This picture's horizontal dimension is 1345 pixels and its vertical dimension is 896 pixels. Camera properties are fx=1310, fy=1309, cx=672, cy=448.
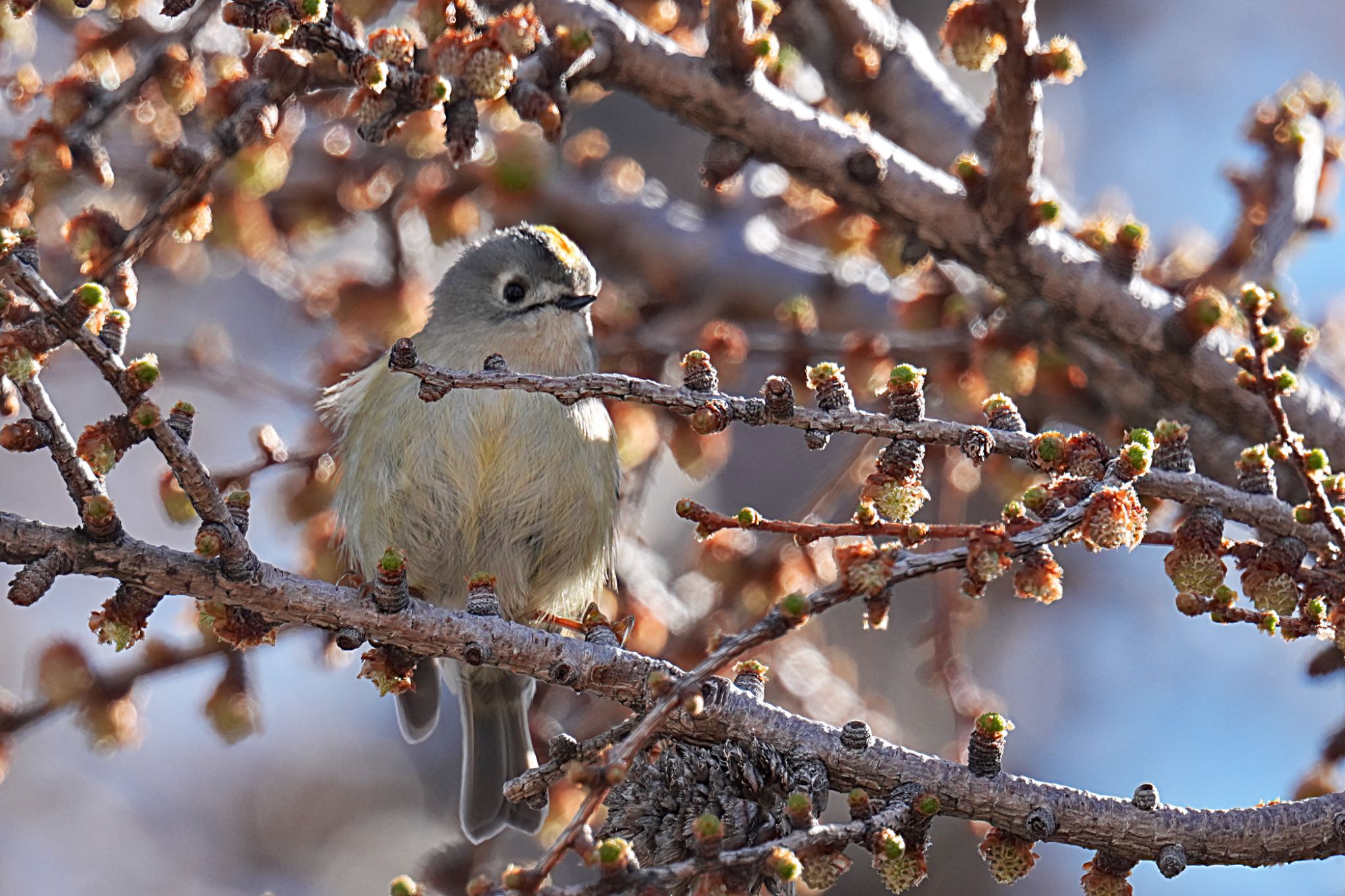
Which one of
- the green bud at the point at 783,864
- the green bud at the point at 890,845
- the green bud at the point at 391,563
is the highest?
the green bud at the point at 391,563

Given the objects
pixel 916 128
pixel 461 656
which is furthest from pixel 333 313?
pixel 461 656

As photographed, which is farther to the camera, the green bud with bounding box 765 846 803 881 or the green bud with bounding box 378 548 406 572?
the green bud with bounding box 378 548 406 572

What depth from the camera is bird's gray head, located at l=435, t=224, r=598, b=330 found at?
3519 mm

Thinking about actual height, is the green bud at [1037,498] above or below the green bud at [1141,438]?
below

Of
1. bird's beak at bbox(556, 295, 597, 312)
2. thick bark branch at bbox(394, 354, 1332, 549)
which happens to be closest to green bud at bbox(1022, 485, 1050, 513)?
thick bark branch at bbox(394, 354, 1332, 549)

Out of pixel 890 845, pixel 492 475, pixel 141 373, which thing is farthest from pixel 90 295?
pixel 492 475

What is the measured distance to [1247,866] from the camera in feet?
6.55

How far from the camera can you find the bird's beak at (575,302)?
343cm

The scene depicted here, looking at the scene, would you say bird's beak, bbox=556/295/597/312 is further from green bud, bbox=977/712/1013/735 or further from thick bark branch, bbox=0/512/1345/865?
green bud, bbox=977/712/1013/735

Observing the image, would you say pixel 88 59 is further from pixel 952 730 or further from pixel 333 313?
pixel 952 730

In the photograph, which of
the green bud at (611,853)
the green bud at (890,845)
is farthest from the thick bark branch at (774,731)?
the green bud at (611,853)

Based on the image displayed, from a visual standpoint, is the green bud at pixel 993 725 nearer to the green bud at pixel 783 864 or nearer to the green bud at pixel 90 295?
the green bud at pixel 783 864

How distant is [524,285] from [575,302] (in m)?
0.22

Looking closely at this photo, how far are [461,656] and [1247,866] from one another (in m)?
1.25
